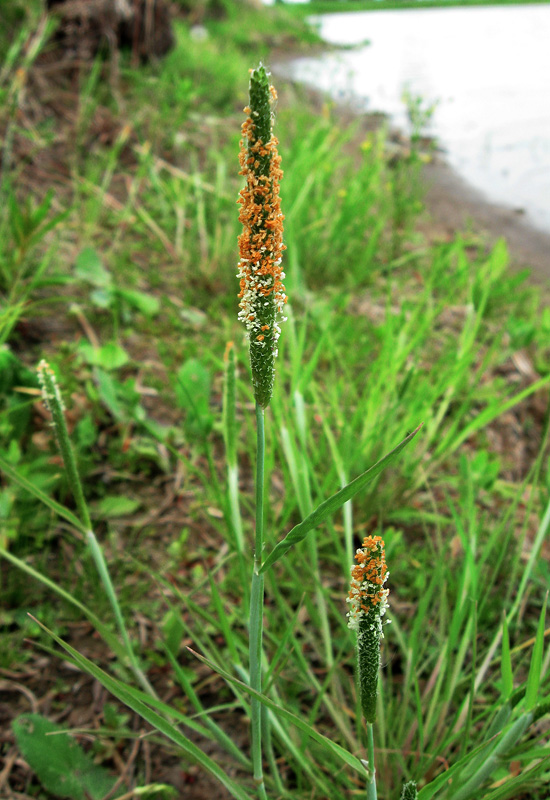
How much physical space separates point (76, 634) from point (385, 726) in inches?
25.0

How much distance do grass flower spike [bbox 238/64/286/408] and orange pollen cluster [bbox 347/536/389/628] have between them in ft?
0.63

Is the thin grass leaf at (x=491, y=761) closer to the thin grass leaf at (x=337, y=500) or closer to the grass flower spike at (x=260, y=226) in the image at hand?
the thin grass leaf at (x=337, y=500)

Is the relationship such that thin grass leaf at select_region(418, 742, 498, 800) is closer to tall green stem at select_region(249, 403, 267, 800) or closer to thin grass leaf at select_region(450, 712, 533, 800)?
thin grass leaf at select_region(450, 712, 533, 800)

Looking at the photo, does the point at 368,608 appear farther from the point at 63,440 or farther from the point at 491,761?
the point at 63,440

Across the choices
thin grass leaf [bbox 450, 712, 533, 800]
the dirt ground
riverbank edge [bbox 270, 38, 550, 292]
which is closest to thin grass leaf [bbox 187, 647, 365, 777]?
thin grass leaf [bbox 450, 712, 533, 800]

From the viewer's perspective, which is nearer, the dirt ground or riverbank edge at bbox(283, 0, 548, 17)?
the dirt ground

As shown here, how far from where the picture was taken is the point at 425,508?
1595 mm

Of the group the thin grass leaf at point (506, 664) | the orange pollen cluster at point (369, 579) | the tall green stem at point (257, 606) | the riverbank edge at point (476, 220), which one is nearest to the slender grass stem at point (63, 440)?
the tall green stem at point (257, 606)

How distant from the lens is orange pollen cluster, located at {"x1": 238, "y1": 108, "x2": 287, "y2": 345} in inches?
19.2

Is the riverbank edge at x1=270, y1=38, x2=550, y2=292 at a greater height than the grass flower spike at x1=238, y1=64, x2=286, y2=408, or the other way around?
the riverbank edge at x1=270, y1=38, x2=550, y2=292

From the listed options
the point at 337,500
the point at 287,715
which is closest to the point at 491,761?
the point at 287,715

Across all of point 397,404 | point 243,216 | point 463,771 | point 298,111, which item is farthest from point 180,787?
point 298,111

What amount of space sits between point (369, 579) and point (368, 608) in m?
0.04

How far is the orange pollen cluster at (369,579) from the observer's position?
1.79 feet
